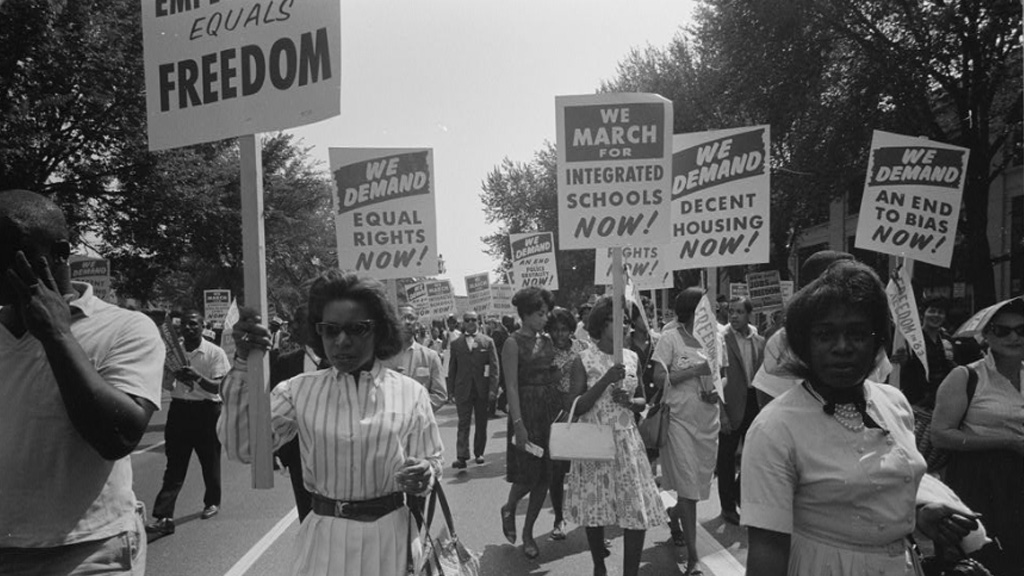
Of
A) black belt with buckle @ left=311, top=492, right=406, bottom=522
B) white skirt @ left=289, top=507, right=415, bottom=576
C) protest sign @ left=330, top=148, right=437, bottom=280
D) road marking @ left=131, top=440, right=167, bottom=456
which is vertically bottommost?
road marking @ left=131, top=440, right=167, bottom=456

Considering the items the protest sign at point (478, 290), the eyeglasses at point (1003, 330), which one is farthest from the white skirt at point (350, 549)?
the protest sign at point (478, 290)

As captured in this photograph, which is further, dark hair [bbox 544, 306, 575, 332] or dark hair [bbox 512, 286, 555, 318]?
dark hair [bbox 512, 286, 555, 318]

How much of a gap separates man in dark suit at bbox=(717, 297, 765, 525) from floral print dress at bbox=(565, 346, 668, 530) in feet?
5.84

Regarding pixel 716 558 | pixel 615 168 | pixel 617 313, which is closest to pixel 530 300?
pixel 615 168

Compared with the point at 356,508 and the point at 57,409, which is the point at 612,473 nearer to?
the point at 356,508

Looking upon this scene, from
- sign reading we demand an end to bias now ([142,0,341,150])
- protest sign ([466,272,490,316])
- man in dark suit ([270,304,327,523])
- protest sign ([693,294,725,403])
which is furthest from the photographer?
protest sign ([466,272,490,316])

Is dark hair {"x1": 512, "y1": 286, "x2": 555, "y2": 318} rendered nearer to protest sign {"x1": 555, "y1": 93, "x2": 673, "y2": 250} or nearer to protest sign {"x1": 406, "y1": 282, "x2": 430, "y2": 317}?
protest sign {"x1": 555, "y1": 93, "x2": 673, "y2": 250}

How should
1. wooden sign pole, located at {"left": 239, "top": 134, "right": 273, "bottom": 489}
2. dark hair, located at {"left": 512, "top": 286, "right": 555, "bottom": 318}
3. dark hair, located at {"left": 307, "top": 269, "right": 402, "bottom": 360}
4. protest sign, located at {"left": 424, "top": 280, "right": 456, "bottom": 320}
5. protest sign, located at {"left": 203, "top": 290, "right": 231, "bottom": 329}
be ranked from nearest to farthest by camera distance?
wooden sign pole, located at {"left": 239, "top": 134, "right": 273, "bottom": 489} < dark hair, located at {"left": 307, "top": 269, "right": 402, "bottom": 360} < dark hair, located at {"left": 512, "top": 286, "right": 555, "bottom": 318} < protest sign, located at {"left": 424, "top": 280, "right": 456, "bottom": 320} < protest sign, located at {"left": 203, "top": 290, "right": 231, "bottom": 329}

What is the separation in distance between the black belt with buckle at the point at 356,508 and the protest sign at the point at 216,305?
72.1 feet

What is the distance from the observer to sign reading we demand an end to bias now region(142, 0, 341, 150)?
12.0ft

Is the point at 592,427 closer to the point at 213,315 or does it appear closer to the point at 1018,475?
the point at 1018,475

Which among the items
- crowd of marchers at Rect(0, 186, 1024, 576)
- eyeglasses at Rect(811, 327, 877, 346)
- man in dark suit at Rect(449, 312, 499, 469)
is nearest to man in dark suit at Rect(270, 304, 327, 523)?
crowd of marchers at Rect(0, 186, 1024, 576)

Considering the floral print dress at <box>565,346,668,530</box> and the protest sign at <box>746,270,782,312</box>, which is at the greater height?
the protest sign at <box>746,270,782,312</box>

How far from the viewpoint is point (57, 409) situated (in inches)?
97.0
